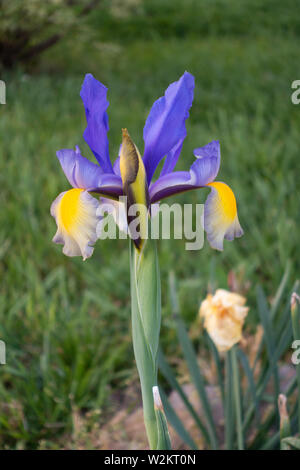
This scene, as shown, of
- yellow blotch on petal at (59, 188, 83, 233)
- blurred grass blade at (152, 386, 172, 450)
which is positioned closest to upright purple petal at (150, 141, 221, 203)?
yellow blotch on petal at (59, 188, 83, 233)

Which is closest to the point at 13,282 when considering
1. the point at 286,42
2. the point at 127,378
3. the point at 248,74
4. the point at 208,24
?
the point at 127,378

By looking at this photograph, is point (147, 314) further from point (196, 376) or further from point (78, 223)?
point (196, 376)

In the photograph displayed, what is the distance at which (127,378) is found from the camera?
4.88ft

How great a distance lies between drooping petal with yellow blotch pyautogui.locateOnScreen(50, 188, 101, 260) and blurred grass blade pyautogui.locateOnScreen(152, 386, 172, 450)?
0.64 ft

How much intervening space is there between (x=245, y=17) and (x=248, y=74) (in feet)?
9.18

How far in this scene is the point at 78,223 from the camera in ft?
2.03

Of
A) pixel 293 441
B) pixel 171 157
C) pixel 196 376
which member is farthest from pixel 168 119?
pixel 196 376

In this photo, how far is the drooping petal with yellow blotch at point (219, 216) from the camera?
639 millimetres

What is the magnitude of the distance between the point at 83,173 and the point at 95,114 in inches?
3.4

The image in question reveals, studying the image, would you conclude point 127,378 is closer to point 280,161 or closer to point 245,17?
point 280,161

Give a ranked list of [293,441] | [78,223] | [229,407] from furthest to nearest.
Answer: [229,407], [293,441], [78,223]

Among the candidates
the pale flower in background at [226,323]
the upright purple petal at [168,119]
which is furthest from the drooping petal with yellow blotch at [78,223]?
the pale flower in background at [226,323]

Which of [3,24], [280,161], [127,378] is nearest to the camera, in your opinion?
[127,378]

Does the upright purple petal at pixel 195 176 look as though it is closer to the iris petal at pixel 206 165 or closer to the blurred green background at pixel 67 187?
the iris petal at pixel 206 165
